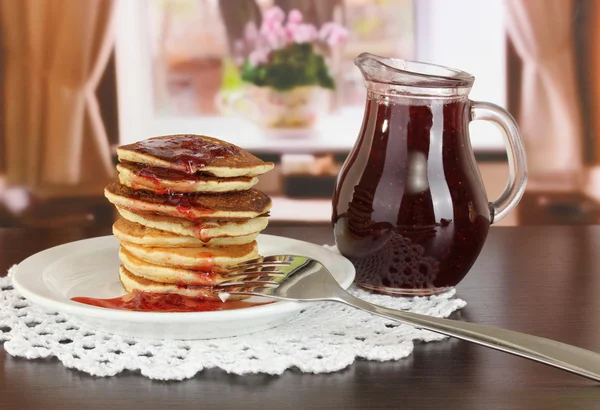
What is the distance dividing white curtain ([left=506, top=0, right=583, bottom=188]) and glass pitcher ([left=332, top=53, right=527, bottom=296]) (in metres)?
2.96

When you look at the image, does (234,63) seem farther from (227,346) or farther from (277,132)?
(227,346)

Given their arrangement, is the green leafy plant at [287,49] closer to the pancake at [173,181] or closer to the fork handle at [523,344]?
the pancake at [173,181]

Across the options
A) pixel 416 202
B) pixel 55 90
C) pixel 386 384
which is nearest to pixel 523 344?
pixel 386 384

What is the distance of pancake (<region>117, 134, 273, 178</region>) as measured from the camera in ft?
3.19

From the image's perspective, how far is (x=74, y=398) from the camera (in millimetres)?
711

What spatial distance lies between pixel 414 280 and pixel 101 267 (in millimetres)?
462

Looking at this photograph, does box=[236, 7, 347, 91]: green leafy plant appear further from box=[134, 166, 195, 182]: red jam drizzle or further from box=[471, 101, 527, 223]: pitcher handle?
box=[134, 166, 195, 182]: red jam drizzle

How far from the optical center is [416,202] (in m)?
1.02

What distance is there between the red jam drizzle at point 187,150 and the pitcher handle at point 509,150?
361 millimetres

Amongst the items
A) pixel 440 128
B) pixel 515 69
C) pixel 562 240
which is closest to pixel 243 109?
pixel 515 69

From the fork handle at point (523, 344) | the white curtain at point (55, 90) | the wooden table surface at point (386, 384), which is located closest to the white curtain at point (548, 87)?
the white curtain at point (55, 90)

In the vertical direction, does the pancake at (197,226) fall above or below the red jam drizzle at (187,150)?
below

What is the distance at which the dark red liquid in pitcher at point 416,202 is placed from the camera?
103cm

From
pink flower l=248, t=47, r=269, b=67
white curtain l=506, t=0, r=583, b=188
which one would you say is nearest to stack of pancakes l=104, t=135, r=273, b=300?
pink flower l=248, t=47, r=269, b=67
